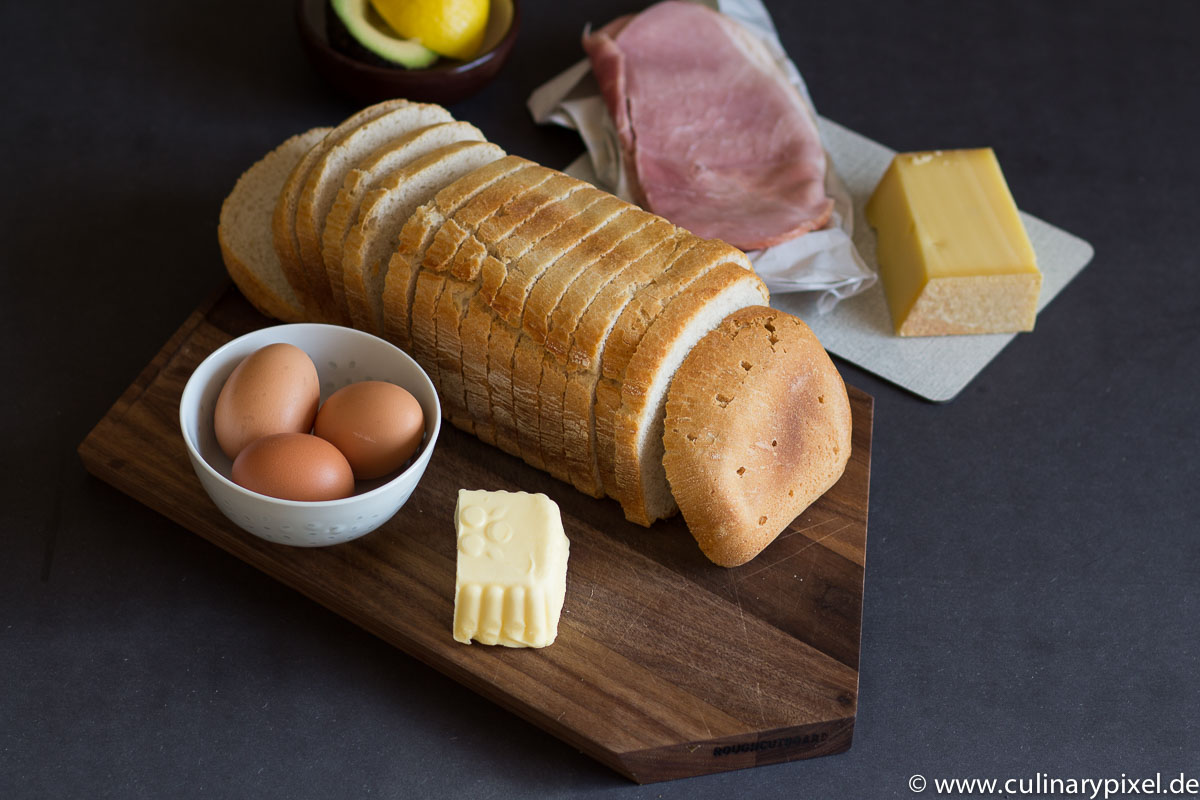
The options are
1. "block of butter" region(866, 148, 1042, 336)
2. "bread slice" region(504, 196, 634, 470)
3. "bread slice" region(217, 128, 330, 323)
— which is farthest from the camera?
"block of butter" region(866, 148, 1042, 336)

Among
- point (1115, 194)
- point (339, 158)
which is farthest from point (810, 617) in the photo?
point (1115, 194)

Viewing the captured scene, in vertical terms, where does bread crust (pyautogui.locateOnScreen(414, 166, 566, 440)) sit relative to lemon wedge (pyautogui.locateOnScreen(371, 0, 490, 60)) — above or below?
below

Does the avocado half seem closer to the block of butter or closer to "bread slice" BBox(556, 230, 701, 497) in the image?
"bread slice" BBox(556, 230, 701, 497)

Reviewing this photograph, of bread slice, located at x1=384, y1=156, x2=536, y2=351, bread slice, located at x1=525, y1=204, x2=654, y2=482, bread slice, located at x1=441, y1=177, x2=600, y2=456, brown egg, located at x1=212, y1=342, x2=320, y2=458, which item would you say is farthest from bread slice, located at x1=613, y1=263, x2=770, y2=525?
brown egg, located at x1=212, y1=342, x2=320, y2=458

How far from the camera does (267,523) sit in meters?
2.23

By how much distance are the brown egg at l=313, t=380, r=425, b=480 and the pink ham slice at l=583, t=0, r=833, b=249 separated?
111 centimetres

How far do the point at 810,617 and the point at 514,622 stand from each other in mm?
627

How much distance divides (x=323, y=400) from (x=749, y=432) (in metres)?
0.94

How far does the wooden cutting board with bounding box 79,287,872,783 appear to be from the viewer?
2230 mm

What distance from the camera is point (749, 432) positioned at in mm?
2340

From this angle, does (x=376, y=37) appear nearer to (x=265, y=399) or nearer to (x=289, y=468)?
(x=265, y=399)

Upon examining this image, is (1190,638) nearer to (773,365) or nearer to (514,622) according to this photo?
(773,365)

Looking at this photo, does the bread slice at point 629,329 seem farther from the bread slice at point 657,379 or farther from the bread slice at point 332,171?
the bread slice at point 332,171

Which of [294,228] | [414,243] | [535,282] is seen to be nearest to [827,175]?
[535,282]
